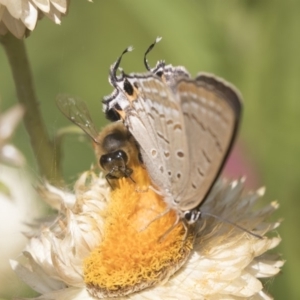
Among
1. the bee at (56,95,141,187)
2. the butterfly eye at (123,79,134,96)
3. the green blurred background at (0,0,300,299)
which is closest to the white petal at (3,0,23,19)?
the bee at (56,95,141,187)

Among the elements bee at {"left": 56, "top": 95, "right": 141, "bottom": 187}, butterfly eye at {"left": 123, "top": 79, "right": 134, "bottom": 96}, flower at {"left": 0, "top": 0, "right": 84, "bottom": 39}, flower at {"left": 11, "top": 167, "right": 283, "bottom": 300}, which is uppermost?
flower at {"left": 0, "top": 0, "right": 84, "bottom": 39}

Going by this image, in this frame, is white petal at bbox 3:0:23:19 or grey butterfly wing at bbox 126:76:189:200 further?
white petal at bbox 3:0:23:19

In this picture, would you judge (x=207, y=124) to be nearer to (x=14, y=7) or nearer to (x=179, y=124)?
(x=179, y=124)

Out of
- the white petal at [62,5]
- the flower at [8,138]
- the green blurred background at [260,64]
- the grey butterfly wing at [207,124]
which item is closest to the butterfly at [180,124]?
the grey butterfly wing at [207,124]

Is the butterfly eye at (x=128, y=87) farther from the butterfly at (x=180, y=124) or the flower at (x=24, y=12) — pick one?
the flower at (x=24, y=12)

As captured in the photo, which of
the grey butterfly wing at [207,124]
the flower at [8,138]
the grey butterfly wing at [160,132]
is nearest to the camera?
the grey butterfly wing at [207,124]

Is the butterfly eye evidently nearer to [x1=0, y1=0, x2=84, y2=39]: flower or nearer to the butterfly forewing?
the butterfly forewing

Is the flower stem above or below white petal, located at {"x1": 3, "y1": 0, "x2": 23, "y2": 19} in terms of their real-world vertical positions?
below
